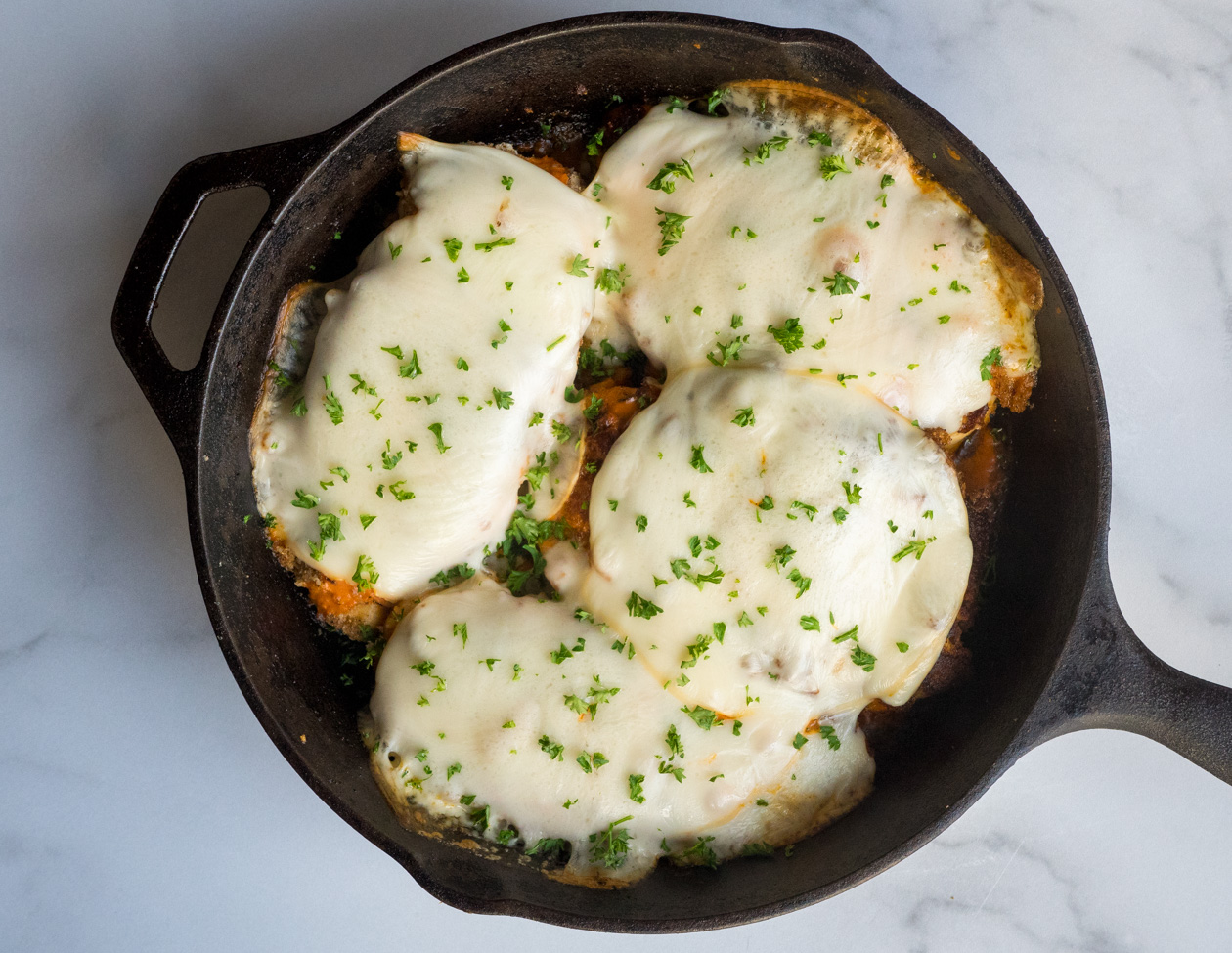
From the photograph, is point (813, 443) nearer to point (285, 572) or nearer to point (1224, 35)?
point (285, 572)

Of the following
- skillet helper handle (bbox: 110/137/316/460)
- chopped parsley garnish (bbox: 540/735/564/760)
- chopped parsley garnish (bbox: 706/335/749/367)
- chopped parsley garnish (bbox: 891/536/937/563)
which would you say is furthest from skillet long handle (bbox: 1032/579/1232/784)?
skillet helper handle (bbox: 110/137/316/460)

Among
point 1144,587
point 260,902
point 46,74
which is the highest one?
point 46,74

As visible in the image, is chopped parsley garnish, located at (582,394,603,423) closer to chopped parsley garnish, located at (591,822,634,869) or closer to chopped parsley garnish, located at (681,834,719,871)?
chopped parsley garnish, located at (591,822,634,869)

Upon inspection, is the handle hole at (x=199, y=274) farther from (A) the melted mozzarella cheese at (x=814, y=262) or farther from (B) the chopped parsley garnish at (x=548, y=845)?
(B) the chopped parsley garnish at (x=548, y=845)

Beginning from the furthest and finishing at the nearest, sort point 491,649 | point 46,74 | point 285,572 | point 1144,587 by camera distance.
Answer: point 1144,587, point 46,74, point 285,572, point 491,649

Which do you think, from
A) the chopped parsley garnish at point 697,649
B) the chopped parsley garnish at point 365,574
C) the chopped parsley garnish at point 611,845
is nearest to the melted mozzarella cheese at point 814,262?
the chopped parsley garnish at point 697,649

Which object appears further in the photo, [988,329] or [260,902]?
[260,902]

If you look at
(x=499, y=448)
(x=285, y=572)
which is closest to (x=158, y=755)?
(x=285, y=572)

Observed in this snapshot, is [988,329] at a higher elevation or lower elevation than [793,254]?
lower
